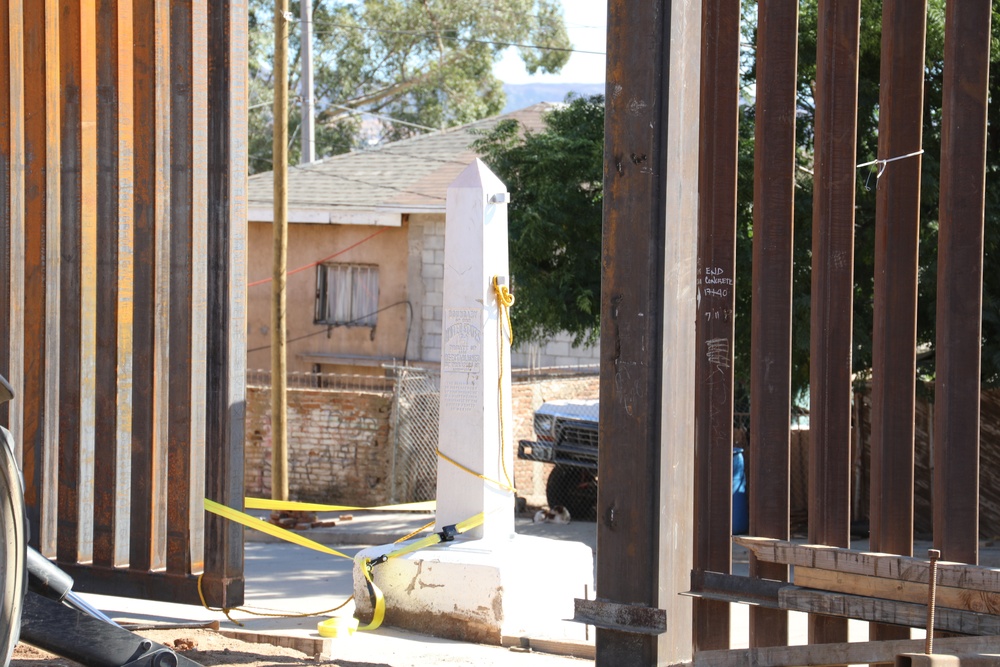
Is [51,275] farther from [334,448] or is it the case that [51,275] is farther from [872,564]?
[334,448]

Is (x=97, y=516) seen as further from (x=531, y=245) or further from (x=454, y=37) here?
(x=454, y=37)

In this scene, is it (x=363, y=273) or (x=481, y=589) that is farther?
(x=363, y=273)

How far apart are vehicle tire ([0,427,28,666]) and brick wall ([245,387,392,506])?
12.4m

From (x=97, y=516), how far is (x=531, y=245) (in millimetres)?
7792

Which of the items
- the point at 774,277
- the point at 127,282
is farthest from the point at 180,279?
the point at 774,277

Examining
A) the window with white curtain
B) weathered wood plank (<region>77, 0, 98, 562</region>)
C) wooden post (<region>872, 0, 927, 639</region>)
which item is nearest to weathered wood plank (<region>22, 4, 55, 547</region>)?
weathered wood plank (<region>77, 0, 98, 562</region>)

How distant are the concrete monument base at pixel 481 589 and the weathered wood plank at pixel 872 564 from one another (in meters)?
2.65

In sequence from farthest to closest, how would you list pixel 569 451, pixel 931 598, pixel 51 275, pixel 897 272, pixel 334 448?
pixel 334 448
pixel 569 451
pixel 51 275
pixel 897 272
pixel 931 598

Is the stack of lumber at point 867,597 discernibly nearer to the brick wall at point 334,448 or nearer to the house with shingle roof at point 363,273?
A: the brick wall at point 334,448

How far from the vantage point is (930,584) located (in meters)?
3.43

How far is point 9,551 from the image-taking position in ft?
9.94

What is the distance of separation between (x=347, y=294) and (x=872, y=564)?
18024 millimetres

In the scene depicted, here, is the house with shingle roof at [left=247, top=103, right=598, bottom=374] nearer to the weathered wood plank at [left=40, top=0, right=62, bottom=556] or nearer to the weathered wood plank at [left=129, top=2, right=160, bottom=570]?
the weathered wood plank at [left=40, top=0, right=62, bottom=556]

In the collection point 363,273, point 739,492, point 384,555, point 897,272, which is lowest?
point 739,492
